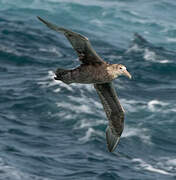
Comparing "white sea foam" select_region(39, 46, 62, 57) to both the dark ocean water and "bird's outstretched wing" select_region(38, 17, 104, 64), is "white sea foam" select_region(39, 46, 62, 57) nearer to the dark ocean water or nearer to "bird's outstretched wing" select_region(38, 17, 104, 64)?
the dark ocean water

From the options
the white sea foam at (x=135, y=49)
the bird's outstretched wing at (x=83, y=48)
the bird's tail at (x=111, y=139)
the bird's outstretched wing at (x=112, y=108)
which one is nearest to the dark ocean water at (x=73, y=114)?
the white sea foam at (x=135, y=49)

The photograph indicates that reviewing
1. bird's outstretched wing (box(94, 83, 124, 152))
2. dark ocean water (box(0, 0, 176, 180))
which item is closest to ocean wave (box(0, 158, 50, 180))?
dark ocean water (box(0, 0, 176, 180))

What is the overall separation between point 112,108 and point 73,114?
59.3ft

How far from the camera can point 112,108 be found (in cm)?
2055

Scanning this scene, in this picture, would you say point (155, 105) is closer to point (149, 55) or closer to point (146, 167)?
point (146, 167)

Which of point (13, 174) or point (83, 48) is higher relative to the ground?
point (83, 48)

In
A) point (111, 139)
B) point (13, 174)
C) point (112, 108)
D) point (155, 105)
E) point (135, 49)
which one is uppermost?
point (112, 108)

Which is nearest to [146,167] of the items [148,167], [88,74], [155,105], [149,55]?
[148,167]

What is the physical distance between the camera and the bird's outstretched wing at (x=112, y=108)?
800 inches

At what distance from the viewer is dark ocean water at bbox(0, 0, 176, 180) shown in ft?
100

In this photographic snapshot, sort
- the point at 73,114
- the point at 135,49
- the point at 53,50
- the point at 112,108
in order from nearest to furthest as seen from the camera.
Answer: the point at 112,108 → the point at 73,114 → the point at 53,50 → the point at 135,49

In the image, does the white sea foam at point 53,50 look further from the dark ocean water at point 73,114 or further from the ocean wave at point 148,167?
the ocean wave at point 148,167

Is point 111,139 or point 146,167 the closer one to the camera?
point 111,139

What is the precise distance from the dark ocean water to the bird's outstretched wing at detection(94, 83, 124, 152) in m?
8.01
